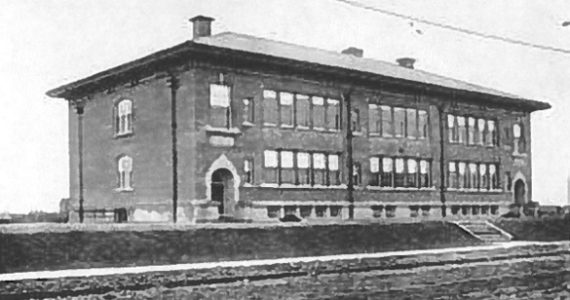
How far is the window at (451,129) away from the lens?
62.7ft

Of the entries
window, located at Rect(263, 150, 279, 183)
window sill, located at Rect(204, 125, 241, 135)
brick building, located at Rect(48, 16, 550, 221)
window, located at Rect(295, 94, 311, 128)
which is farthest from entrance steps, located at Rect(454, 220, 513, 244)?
window sill, located at Rect(204, 125, 241, 135)

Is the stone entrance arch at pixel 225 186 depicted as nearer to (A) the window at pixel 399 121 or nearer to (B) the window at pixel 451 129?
(A) the window at pixel 399 121

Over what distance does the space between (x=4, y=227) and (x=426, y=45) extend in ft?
23.3

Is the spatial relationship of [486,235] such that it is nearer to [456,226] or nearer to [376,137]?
[456,226]

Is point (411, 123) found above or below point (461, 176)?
above

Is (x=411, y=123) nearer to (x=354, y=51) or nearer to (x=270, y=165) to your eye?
(x=270, y=165)

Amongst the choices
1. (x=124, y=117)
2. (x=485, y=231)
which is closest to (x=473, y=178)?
(x=485, y=231)

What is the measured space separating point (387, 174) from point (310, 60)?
4706mm

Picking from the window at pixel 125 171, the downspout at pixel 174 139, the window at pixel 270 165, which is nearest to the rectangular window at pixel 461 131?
the window at pixel 270 165

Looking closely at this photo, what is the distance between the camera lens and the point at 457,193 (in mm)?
20500

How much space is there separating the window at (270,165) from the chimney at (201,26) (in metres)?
4.32

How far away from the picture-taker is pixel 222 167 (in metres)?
17.5

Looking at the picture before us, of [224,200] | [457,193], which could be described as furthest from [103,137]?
[457,193]

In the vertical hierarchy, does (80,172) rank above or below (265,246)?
above
